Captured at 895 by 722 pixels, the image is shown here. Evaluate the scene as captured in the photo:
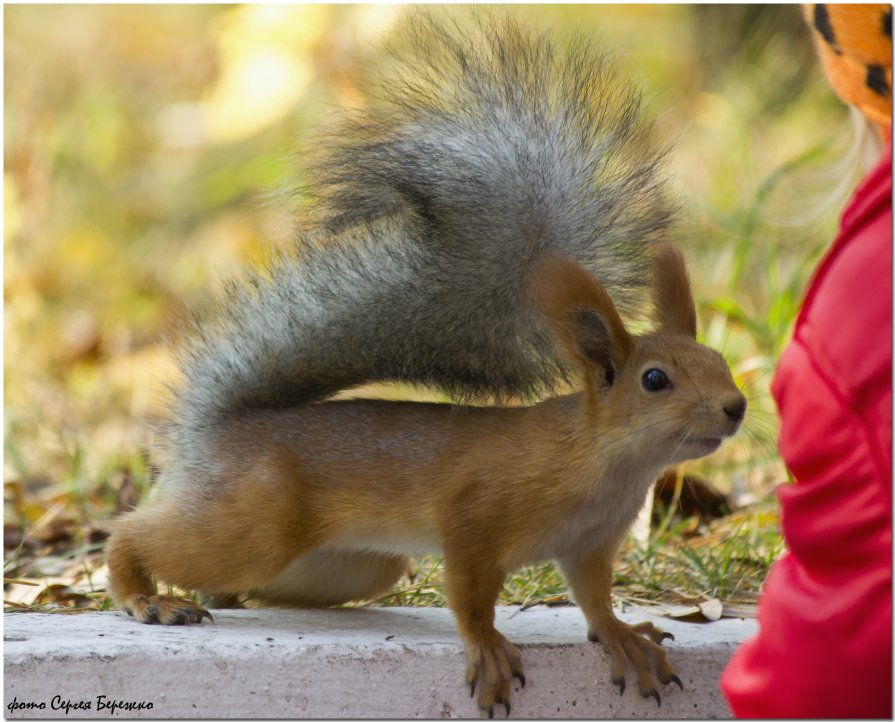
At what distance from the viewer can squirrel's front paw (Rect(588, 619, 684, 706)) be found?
1538 millimetres

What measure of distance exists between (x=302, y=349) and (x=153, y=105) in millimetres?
5421

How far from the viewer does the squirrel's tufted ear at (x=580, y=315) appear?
1424 millimetres

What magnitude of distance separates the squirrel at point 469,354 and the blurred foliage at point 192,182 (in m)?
0.12

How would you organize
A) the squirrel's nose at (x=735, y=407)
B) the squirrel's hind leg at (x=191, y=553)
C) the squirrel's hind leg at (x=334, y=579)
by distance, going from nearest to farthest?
the squirrel's nose at (x=735, y=407)
the squirrel's hind leg at (x=191, y=553)
the squirrel's hind leg at (x=334, y=579)

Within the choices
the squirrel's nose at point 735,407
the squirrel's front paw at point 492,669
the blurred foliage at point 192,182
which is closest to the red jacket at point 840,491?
the squirrel's nose at point 735,407

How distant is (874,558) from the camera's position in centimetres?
94

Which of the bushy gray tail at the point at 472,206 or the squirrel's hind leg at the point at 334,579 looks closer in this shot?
the bushy gray tail at the point at 472,206

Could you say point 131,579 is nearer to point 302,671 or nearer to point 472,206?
point 302,671

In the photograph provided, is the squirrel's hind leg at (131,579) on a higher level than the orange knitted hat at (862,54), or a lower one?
lower

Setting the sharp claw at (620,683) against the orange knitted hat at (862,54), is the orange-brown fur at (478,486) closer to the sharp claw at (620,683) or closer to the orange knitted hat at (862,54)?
the sharp claw at (620,683)

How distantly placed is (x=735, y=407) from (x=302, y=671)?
62 cm

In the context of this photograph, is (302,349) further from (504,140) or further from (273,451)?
(504,140)

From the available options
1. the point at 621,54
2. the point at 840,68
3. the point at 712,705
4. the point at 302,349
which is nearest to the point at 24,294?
the point at 302,349

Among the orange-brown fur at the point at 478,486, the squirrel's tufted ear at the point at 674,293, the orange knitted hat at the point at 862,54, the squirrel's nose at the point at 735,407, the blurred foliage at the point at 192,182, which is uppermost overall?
the orange knitted hat at the point at 862,54
